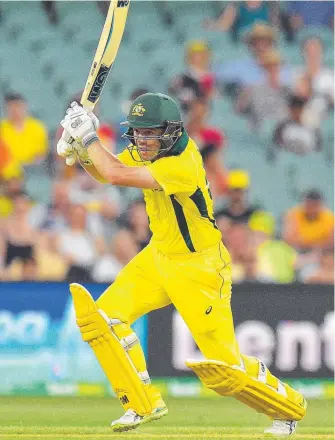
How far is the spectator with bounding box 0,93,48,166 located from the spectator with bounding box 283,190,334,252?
2870mm

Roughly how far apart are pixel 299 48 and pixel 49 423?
24.4ft

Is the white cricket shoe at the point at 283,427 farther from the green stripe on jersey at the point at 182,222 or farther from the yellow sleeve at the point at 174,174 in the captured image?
the yellow sleeve at the point at 174,174

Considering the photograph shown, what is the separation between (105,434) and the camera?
21.4 feet

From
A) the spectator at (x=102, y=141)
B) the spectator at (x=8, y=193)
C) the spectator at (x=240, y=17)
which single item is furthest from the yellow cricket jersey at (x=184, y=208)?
the spectator at (x=240, y=17)

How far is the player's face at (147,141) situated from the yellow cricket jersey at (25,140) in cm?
607

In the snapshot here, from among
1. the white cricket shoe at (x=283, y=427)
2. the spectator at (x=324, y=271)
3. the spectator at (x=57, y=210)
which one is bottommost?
the white cricket shoe at (x=283, y=427)

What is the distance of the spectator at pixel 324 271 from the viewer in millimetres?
10672

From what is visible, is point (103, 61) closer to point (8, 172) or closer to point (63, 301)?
point (63, 301)

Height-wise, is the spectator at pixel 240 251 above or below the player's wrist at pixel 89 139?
below

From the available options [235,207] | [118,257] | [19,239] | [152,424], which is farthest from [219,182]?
[152,424]


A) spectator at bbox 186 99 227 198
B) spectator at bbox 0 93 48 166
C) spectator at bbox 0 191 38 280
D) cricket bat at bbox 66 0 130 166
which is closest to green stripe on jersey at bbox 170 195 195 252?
cricket bat at bbox 66 0 130 166

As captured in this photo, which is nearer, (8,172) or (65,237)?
(65,237)

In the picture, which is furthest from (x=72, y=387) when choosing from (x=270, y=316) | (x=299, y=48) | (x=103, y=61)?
(x=299, y=48)

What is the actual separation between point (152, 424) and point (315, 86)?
6546 millimetres
